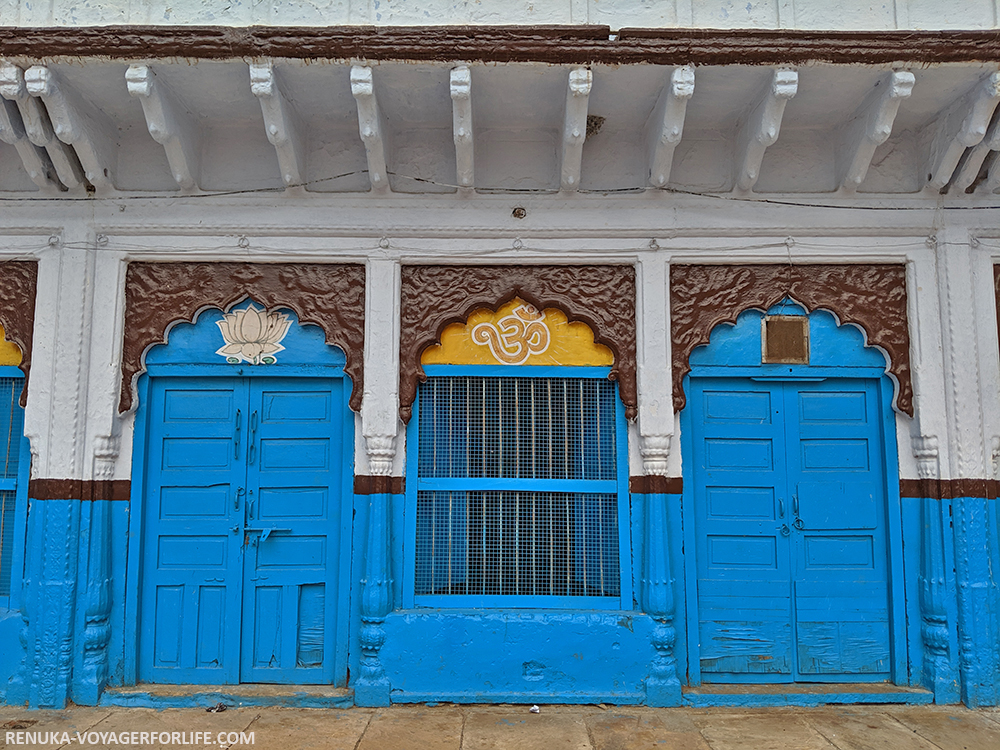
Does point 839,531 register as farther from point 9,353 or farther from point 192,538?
point 9,353

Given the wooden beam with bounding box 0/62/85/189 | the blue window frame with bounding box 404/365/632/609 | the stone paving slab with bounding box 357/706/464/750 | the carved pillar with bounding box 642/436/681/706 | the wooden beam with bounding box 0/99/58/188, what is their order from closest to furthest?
the stone paving slab with bounding box 357/706/464/750 → the wooden beam with bounding box 0/62/85/189 → the wooden beam with bounding box 0/99/58/188 → the carved pillar with bounding box 642/436/681/706 → the blue window frame with bounding box 404/365/632/609

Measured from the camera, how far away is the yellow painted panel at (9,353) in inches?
181

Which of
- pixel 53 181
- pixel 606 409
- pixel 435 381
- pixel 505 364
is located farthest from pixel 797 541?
pixel 53 181

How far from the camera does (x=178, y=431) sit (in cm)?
460

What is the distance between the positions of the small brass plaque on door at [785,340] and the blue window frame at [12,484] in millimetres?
4669

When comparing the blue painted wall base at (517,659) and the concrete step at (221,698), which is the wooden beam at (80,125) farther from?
the blue painted wall base at (517,659)

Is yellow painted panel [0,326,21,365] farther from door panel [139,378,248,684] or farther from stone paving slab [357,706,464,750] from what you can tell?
stone paving slab [357,706,464,750]

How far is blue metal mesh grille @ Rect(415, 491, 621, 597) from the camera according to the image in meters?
4.51

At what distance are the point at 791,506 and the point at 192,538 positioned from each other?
372cm

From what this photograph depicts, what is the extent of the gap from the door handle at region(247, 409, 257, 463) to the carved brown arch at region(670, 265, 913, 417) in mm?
2639

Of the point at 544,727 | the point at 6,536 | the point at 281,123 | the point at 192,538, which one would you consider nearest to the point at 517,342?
the point at 281,123

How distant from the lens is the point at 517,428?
461 centimetres

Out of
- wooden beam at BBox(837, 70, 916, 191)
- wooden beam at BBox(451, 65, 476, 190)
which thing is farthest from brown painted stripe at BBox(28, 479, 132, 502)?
wooden beam at BBox(837, 70, 916, 191)

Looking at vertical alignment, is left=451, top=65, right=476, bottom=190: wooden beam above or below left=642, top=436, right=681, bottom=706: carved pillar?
above
